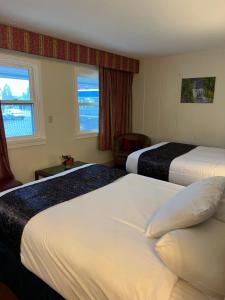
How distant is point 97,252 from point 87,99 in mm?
3281

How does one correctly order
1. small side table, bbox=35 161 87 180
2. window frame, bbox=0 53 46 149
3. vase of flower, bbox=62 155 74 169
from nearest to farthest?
1. window frame, bbox=0 53 46 149
2. small side table, bbox=35 161 87 180
3. vase of flower, bbox=62 155 74 169

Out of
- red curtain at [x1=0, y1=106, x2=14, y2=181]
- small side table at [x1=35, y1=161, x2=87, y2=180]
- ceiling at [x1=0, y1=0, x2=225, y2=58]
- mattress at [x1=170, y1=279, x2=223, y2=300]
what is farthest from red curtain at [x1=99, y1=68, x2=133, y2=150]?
mattress at [x1=170, y1=279, x2=223, y2=300]

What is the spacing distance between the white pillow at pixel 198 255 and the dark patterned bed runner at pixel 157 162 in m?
1.80

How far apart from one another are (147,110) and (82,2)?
2.89 m

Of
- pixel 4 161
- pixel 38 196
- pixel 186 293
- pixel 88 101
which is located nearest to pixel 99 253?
pixel 186 293

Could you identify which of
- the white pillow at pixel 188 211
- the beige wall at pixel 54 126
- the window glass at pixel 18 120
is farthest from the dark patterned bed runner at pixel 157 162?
the window glass at pixel 18 120

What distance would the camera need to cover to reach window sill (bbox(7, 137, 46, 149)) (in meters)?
3.01

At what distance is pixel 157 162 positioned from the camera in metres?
2.94

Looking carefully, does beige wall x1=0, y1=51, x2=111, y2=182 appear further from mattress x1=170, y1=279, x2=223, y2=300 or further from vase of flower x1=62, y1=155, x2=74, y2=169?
mattress x1=170, y1=279, x2=223, y2=300

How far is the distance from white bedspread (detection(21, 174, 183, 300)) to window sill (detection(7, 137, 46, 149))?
1.82m

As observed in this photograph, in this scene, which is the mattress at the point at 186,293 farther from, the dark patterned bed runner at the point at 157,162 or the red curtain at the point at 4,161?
the red curtain at the point at 4,161

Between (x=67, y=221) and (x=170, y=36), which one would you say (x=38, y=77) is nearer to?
(x=170, y=36)

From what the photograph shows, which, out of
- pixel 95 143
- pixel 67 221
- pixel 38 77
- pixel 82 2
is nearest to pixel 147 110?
pixel 95 143

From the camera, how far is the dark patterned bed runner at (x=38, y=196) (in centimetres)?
145
